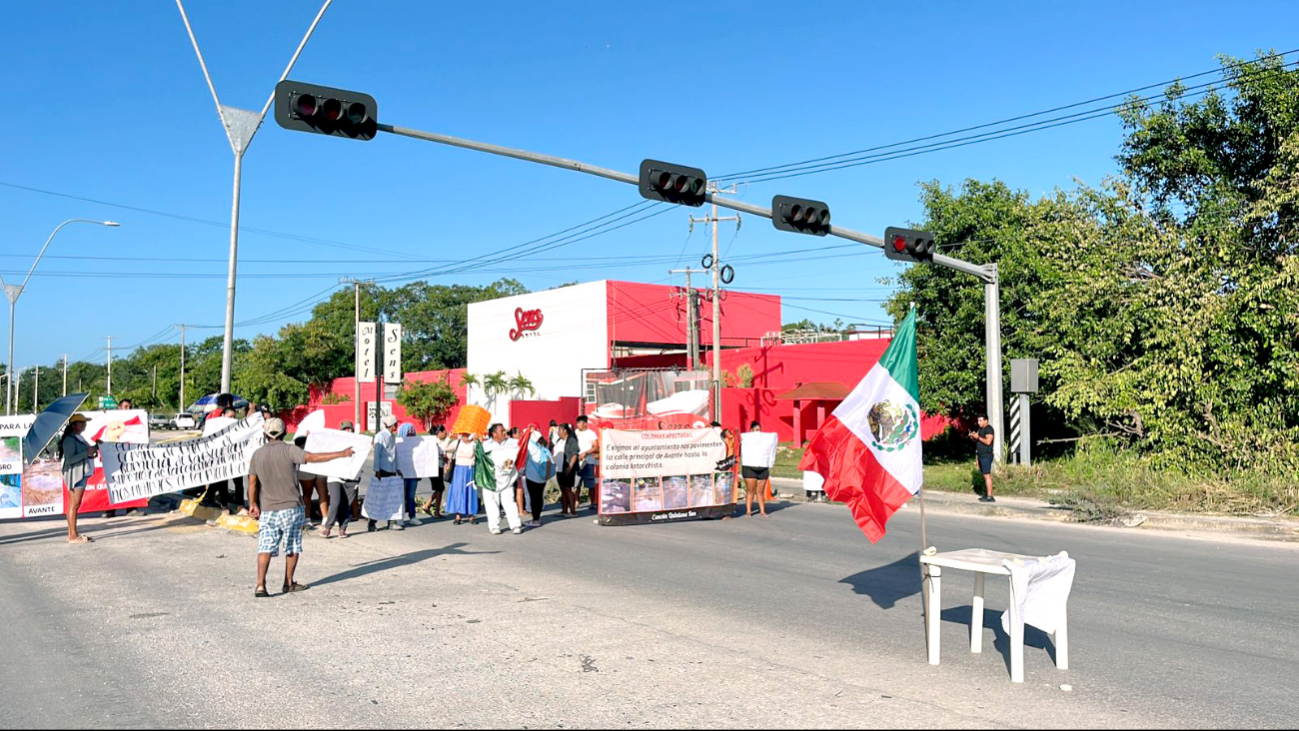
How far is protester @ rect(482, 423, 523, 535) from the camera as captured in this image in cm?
1432

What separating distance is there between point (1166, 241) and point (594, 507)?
40.8 ft

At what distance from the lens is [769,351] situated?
43812 millimetres

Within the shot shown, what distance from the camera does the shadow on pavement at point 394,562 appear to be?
10578 millimetres

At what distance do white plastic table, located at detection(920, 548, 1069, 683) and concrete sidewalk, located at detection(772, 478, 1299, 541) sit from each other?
30.9ft

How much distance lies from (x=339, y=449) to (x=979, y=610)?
31.6ft

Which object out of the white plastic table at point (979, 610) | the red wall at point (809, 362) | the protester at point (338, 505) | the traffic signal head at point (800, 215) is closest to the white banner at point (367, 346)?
the protester at point (338, 505)

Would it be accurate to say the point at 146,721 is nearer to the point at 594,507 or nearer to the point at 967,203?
the point at 594,507

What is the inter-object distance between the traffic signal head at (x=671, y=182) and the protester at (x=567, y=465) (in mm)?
4905

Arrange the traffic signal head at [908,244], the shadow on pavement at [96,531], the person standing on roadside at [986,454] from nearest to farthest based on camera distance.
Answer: the shadow on pavement at [96,531] < the traffic signal head at [908,244] < the person standing on roadside at [986,454]

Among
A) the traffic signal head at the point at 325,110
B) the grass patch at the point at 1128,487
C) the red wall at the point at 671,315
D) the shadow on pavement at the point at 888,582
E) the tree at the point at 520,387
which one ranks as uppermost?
the red wall at the point at 671,315

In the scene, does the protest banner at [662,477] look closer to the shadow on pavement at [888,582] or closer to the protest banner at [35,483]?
the shadow on pavement at [888,582]

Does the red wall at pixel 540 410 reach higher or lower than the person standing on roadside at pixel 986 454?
higher

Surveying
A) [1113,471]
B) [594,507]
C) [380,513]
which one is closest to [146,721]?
[380,513]

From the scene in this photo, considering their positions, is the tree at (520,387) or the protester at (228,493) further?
the tree at (520,387)
